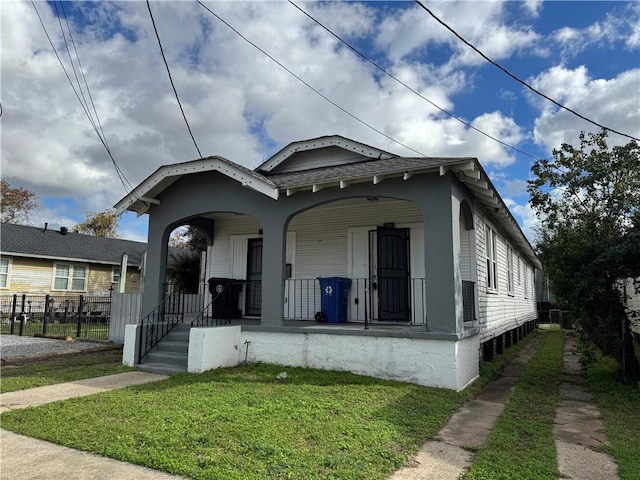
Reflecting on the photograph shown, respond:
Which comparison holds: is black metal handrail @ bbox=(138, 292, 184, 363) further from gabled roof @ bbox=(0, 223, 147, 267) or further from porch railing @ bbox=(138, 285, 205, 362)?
gabled roof @ bbox=(0, 223, 147, 267)

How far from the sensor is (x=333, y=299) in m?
9.20

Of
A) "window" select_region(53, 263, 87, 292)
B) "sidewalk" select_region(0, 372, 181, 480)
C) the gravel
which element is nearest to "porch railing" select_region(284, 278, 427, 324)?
the gravel

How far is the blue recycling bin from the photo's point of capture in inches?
361

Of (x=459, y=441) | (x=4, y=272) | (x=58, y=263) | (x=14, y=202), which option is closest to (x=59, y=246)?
(x=58, y=263)

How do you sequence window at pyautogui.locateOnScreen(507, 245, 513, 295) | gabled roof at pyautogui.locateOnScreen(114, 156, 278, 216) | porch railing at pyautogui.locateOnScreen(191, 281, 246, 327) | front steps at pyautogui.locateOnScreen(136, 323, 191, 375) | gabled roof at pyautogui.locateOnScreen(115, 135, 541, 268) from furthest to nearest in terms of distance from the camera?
window at pyautogui.locateOnScreen(507, 245, 513, 295) < porch railing at pyautogui.locateOnScreen(191, 281, 246, 327) < gabled roof at pyautogui.locateOnScreen(114, 156, 278, 216) < front steps at pyautogui.locateOnScreen(136, 323, 191, 375) < gabled roof at pyautogui.locateOnScreen(115, 135, 541, 268)

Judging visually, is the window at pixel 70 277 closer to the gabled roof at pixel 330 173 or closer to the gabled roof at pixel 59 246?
the gabled roof at pixel 59 246

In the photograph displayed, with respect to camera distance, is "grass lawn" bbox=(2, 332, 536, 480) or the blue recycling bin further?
the blue recycling bin

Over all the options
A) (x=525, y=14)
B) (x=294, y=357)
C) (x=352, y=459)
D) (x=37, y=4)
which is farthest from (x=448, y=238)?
(x=37, y=4)

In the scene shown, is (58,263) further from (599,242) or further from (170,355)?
(599,242)

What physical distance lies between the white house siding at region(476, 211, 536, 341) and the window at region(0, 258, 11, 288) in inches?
860

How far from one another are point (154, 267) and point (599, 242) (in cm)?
855

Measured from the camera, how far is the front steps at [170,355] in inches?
302

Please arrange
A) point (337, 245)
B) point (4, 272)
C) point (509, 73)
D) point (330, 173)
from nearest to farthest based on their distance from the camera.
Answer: point (509, 73)
point (330, 173)
point (337, 245)
point (4, 272)

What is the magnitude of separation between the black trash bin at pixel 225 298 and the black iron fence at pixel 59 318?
423 centimetres
